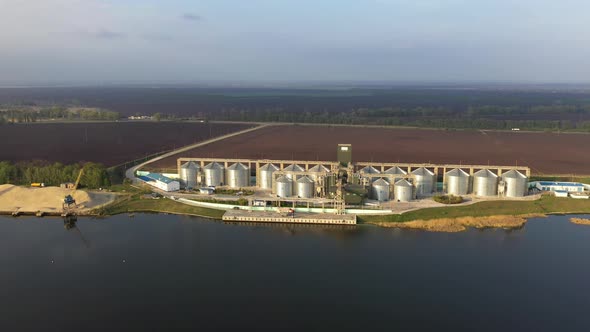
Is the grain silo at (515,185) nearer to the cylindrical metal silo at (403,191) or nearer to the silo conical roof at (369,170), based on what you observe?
the cylindrical metal silo at (403,191)

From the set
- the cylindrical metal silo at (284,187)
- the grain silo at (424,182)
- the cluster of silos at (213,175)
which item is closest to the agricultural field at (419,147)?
the cluster of silos at (213,175)

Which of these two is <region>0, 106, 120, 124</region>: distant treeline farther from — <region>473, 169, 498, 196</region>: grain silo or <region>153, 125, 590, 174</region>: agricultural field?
<region>473, 169, 498, 196</region>: grain silo

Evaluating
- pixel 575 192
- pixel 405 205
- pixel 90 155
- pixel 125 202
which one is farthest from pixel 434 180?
pixel 90 155

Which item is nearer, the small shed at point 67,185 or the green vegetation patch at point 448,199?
the green vegetation patch at point 448,199

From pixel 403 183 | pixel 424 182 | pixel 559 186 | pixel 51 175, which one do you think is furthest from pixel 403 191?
pixel 51 175

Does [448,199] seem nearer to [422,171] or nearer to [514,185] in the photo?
[422,171]
